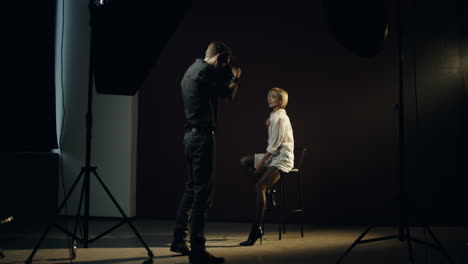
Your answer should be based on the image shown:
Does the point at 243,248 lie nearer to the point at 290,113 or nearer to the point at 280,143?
the point at 280,143

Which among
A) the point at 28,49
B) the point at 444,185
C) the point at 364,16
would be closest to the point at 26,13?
the point at 28,49

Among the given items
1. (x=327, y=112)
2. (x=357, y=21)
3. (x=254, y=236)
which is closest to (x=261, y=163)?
(x=254, y=236)

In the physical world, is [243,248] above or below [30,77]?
below

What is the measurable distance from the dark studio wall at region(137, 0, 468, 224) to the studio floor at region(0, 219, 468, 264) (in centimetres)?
42

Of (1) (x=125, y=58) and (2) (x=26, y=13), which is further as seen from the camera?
(2) (x=26, y=13)

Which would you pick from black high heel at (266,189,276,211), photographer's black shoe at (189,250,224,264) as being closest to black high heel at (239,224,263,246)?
black high heel at (266,189,276,211)

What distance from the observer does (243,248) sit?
3752mm

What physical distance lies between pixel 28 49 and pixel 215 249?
311 cm

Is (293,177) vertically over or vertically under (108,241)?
over

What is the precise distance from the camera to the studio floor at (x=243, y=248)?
128 inches

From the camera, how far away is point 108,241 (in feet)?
13.0

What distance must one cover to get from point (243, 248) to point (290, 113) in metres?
2.03

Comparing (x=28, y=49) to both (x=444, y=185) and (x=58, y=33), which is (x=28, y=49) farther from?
(x=444, y=185)

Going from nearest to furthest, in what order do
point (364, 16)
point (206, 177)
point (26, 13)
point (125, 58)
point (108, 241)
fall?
point (125, 58)
point (364, 16)
point (206, 177)
point (108, 241)
point (26, 13)
